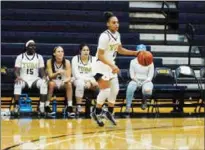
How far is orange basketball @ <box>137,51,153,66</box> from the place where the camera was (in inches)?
355

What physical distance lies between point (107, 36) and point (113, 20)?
240mm

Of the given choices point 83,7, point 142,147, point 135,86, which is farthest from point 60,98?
point 142,147

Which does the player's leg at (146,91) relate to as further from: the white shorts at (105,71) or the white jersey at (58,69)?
the white shorts at (105,71)

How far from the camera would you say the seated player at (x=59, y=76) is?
9.17 metres

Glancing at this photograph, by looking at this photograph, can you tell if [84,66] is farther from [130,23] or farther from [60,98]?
[130,23]

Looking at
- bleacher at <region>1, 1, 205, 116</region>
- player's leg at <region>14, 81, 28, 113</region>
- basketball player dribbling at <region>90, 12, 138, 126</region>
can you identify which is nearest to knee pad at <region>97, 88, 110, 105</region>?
basketball player dribbling at <region>90, 12, 138, 126</region>

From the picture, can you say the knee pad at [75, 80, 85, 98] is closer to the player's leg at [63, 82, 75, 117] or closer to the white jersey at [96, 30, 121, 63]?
the player's leg at [63, 82, 75, 117]

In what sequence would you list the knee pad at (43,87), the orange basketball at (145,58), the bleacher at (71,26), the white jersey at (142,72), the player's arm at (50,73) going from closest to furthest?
the orange basketball at (145,58) < the knee pad at (43,87) < the player's arm at (50,73) < the white jersey at (142,72) < the bleacher at (71,26)

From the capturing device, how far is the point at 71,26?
1320cm

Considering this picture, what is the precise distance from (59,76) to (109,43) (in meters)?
1.96

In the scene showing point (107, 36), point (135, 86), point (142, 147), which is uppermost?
point (107, 36)

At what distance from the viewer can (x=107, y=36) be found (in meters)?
7.59

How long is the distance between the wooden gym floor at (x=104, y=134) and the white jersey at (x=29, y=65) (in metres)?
1.05

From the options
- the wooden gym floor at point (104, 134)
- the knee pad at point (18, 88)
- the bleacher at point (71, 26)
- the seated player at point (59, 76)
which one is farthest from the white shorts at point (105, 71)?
the bleacher at point (71, 26)
